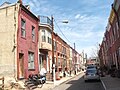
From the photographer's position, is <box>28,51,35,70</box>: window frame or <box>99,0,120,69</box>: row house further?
<box>99,0,120,69</box>: row house

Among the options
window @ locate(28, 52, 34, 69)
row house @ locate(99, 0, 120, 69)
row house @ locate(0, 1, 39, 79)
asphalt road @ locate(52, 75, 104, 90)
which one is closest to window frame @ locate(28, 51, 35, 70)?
window @ locate(28, 52, 34, 69)

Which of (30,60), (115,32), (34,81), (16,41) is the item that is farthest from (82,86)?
(115,32)

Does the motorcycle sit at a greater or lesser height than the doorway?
lesser

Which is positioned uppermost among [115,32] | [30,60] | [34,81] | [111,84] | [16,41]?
[115,32]

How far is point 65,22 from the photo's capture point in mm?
27531

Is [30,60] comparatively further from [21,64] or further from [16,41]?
[16,41]

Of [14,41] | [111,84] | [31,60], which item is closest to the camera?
[111,84]

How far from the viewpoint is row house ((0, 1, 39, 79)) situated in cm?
2095

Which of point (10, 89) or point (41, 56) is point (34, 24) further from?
point (10, 89)

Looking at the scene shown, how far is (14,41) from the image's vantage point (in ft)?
68.9

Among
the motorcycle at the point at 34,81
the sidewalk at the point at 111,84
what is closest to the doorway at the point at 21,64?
the motorcycle at the point at 34,81

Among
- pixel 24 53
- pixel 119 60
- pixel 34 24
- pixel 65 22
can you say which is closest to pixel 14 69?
pixel 24 53

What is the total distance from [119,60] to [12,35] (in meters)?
13.3

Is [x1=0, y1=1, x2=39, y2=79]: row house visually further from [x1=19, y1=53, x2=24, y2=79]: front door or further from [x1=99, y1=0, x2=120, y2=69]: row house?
[x1=99, y1=0, x2=120, y2=69]: row house
